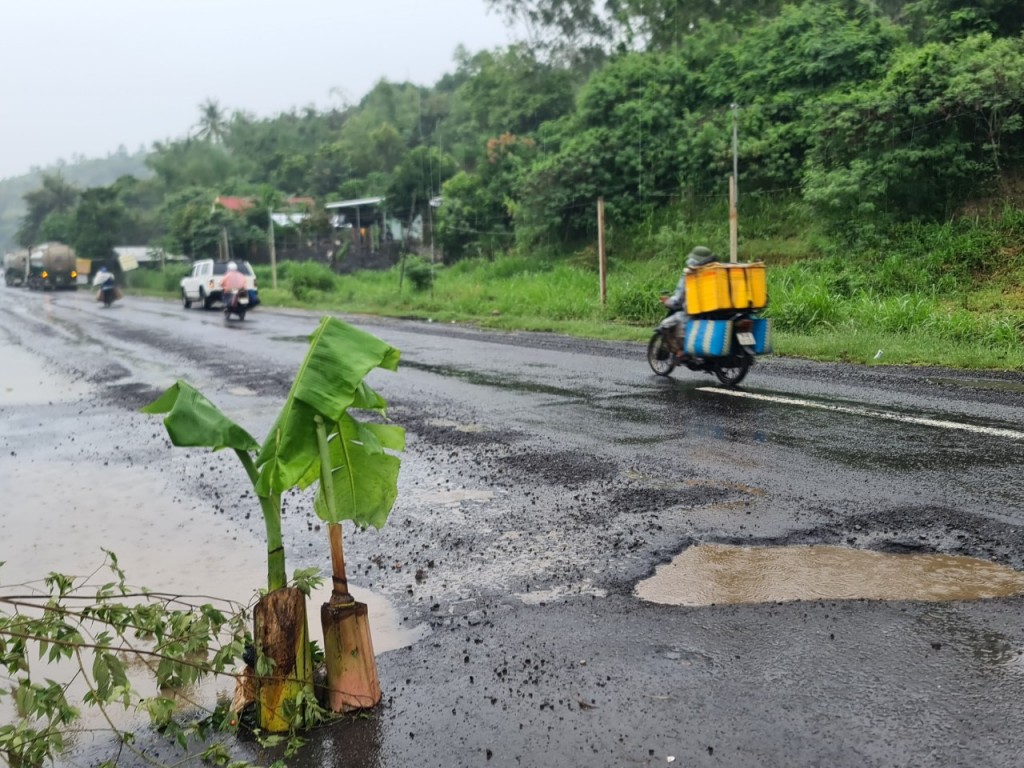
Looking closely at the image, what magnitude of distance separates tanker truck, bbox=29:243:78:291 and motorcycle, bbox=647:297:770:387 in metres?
52.7

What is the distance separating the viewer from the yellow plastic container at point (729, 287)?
9.73 meters

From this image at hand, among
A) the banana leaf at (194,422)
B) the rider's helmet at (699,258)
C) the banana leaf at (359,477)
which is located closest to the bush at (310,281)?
the rider's helmet at (699,258)

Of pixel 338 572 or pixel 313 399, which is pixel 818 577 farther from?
pixel 313 399

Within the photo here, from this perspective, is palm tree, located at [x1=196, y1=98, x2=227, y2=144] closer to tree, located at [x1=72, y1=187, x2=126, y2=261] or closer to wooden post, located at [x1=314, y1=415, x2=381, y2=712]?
tree, located at [x1=72, y1=187, x2=126, y2=261]

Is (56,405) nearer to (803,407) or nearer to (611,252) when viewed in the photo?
(803,407)

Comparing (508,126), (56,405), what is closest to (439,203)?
(508,126)

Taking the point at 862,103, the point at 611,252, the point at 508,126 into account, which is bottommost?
the point at 611,252

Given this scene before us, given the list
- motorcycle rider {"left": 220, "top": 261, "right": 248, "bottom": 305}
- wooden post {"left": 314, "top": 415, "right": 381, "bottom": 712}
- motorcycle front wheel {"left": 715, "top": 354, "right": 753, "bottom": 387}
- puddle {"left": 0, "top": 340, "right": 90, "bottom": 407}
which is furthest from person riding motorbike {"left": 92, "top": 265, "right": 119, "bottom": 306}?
wooden post {"left": 314, "top": 415, "right": 381, "bottom": 712}

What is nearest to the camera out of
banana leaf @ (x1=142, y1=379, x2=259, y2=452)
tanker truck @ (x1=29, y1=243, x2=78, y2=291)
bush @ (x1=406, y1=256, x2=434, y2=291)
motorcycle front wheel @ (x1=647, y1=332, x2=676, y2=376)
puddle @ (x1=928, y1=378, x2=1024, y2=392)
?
banana leaf @ (x1=142, y1=379, x2=259, y2=452)

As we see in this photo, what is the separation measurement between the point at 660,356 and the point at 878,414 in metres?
3.45

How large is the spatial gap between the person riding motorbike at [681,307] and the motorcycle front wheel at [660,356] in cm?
21

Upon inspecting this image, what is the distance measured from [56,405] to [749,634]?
966 cm

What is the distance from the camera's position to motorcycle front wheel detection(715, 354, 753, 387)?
9.84m

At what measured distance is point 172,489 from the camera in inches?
259
